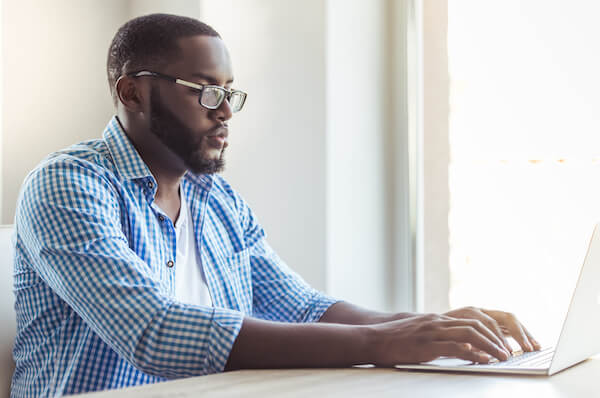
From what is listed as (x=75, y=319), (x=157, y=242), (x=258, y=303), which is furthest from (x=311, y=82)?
(x=75, y=319)

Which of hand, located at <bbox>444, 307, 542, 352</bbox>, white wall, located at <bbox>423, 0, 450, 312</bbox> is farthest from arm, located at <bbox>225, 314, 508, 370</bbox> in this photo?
A: white wall, located at <bbox>423, 0, 450, 312</bbox>

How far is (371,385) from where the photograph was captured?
0.87 meters

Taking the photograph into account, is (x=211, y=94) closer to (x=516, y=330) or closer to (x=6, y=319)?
(x=6, y=319)

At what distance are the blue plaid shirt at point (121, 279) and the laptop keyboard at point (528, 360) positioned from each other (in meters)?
0.37

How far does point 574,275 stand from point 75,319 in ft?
4.62

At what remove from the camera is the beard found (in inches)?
59.2

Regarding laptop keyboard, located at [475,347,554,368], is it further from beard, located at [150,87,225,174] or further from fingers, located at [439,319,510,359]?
beard, located at [150,87,225,174]

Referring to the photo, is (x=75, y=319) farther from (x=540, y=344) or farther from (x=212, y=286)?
(x=540, y=344)

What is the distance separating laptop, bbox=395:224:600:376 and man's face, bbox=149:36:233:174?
0.71 metres

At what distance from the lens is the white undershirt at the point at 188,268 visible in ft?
4.79

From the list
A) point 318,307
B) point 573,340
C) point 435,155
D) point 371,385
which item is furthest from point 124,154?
point 435,155

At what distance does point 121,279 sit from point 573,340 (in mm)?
644

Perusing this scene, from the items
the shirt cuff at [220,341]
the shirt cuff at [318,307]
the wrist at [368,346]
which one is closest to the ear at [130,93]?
the shirt cuff at [318,307]

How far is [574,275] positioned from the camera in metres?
2.04
